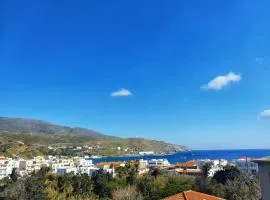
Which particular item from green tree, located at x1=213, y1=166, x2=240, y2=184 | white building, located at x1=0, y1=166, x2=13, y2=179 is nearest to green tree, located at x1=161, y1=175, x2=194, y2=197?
green tree, located at x1=213, y1=166, x2=240, y2=184

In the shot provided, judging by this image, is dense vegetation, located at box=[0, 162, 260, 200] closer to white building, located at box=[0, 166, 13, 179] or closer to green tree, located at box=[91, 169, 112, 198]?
green tree, located at box=[91, 169, 112, 198]

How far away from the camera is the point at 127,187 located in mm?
48875

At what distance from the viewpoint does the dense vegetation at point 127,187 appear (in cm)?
3806

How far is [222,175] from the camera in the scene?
50.4 meters

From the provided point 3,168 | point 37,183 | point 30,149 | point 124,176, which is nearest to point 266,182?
point 37,183

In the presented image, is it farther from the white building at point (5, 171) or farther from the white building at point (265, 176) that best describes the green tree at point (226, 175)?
the white building at point (5, 171)

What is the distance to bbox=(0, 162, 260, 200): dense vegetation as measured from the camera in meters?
38.1

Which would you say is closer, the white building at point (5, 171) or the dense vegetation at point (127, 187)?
the dense vegetation at point (127, 187)

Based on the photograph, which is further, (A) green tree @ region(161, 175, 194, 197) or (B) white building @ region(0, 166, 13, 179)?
(B) white building @ region(0, 166, 13, 179)

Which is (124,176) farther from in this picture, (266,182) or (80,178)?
(266,182)

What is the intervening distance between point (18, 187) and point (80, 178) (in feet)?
40.3

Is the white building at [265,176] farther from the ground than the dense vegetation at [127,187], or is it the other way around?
the white building at [265,176]

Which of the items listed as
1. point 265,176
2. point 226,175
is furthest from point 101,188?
point 265,176

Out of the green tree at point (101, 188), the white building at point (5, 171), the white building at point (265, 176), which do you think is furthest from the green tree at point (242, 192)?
the white building at point (5, 171)
